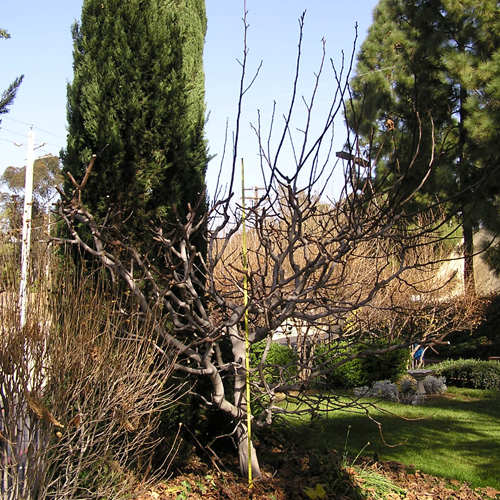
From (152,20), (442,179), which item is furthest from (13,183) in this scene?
(152,20)

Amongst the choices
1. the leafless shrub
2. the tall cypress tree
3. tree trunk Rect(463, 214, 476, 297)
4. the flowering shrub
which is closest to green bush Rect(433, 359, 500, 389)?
the flowering shrub

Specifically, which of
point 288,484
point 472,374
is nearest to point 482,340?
point 472,374

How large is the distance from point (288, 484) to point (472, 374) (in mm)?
9249

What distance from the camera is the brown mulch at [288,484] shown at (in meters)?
3.93

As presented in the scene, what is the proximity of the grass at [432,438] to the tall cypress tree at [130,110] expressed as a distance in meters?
2.44

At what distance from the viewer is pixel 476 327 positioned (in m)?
15.9

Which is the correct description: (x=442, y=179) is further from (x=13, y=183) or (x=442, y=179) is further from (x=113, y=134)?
(x=13, y=183)

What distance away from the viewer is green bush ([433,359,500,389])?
11.8 meters

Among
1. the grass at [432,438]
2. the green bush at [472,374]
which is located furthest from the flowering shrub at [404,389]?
the green bush at [472,374]

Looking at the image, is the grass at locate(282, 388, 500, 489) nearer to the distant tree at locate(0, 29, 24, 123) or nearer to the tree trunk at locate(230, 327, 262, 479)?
the tree trunk at locate(230, 327, 262, 479)

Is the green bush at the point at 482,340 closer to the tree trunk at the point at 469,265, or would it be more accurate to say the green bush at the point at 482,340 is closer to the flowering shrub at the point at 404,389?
the tree trunk at the point at 469,265

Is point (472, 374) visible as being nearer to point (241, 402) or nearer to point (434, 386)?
point (434, 386)

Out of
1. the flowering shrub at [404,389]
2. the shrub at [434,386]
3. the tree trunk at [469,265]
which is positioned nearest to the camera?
the flowering shrub at [404,389]

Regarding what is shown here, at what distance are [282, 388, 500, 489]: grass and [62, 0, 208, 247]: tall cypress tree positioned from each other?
244 cm
